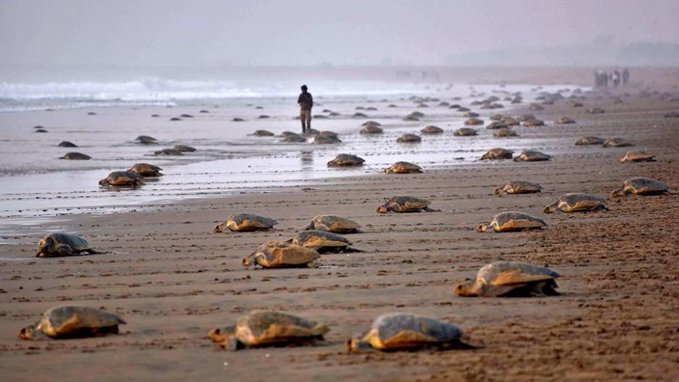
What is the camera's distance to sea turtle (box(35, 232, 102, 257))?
11.3 m

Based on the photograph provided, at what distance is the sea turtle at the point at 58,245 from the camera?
37.1 feet

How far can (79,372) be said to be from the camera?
6.95m

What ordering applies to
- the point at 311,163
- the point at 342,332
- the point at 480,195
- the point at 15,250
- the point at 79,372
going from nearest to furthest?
the point at 79,372, the point at 342,332, the point at 15,250, the point at 480,195, the point at 311,163

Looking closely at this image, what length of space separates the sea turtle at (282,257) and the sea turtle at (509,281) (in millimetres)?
2011

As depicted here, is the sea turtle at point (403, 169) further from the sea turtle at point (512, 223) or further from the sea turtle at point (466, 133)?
the sea turtle at point (466, 133)

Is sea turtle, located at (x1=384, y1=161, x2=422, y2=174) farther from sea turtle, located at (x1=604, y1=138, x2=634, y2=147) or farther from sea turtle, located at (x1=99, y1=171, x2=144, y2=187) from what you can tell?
sea turtle, located at (x1=604, y1=138, x2=634, y2=147)

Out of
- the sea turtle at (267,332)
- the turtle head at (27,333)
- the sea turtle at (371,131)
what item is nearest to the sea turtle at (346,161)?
the sea turtle at (371,131)

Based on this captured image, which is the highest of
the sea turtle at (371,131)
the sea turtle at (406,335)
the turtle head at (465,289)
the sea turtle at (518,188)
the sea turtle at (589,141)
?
the sea turtle at (406,335)

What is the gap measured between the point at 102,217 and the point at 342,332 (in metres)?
7.54

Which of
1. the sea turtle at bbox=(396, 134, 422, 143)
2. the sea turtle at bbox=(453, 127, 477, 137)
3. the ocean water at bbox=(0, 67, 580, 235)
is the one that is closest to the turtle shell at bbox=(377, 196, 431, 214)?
the ocean water at bbox=(0, 67, 580, 235)

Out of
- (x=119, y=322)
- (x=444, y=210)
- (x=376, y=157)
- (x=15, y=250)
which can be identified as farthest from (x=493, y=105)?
(x=119, y=322)

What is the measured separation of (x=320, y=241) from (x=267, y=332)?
13.0ft

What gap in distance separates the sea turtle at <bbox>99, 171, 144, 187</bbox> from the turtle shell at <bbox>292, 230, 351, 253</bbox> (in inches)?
316

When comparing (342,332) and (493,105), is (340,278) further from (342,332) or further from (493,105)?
(493,105)
